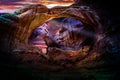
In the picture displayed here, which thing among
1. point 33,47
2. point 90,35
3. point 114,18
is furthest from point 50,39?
point 114,18

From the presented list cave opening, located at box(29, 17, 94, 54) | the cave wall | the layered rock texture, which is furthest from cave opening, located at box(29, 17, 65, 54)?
the cave wall

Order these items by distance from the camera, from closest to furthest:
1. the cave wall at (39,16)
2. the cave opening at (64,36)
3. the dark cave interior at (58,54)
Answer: the dark cave interior at (58,54) → the cave wall at (39,16) → the cave opening at (64,36)

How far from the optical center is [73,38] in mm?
5000

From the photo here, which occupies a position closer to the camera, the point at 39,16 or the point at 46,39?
the point at 39,16

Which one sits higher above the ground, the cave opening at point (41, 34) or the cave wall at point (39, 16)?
the cave wall at point (39, 16)

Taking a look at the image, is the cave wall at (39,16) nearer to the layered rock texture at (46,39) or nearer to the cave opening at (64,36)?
the layered rock texture at (46,39)

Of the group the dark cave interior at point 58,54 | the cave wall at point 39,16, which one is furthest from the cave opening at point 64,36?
the cave wall at point 39,16

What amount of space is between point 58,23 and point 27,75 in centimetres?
151

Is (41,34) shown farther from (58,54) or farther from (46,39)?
(58,54)

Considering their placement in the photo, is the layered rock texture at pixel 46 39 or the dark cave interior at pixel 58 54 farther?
the layered rock texture at pixel 46 39

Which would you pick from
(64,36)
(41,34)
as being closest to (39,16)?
(41,34)

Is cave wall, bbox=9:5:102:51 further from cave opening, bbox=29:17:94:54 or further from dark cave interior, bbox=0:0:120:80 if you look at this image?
cave opening, bbox=29:17:94:54

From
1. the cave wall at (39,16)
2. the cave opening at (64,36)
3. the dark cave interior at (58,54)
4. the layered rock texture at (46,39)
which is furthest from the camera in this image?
the cave opening at (64,36)

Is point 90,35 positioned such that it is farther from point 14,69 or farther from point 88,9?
point 14,69
